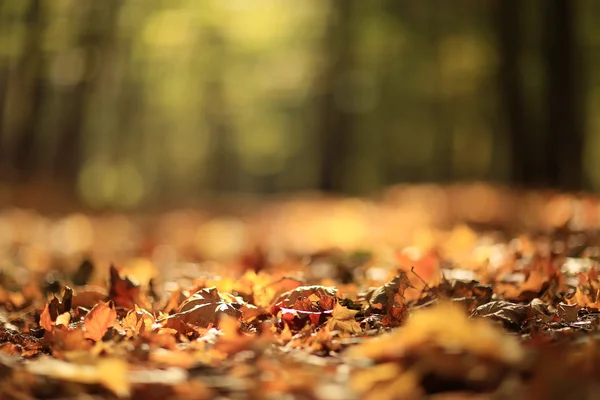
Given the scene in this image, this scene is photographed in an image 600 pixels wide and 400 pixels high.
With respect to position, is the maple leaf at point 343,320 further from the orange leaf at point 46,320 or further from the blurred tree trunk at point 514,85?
the blurred tree trunk at point 514,85

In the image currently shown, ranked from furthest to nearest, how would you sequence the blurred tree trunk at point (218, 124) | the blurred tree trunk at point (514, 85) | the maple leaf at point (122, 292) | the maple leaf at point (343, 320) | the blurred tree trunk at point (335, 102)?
the blurred tree trunk at point (218, 124), the blurred tree trunk at point (335, 102), the blurred tree trunk at point (514, 85), the maple leaf at point (122, 292), the maple leaf at point (343, 320)

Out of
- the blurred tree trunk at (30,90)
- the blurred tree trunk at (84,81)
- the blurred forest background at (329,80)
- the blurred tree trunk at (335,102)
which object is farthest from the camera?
the blurred tree trunk at (335,102)

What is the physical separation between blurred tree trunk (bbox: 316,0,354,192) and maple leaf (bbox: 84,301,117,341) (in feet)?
47.5

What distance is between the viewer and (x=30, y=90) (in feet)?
50.8

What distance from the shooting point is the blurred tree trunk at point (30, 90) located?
13680 millimetres

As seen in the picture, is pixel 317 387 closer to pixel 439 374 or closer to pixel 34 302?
pixel 439 374

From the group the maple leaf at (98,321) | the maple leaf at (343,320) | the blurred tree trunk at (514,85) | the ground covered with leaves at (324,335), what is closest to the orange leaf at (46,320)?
the ground covered with leaves at (324,335)

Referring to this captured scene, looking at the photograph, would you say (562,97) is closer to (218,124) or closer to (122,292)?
(122,292)

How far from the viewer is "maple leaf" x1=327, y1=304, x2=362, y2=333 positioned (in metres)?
1.98

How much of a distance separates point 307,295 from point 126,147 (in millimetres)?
24771

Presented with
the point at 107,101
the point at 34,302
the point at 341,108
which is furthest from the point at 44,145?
the point at 34,302

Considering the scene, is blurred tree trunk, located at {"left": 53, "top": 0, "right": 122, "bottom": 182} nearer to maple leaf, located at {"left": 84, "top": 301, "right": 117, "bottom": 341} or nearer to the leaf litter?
the leaf litter

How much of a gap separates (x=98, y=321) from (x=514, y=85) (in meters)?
11.5

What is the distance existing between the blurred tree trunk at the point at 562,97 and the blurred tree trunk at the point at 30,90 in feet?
32.9
